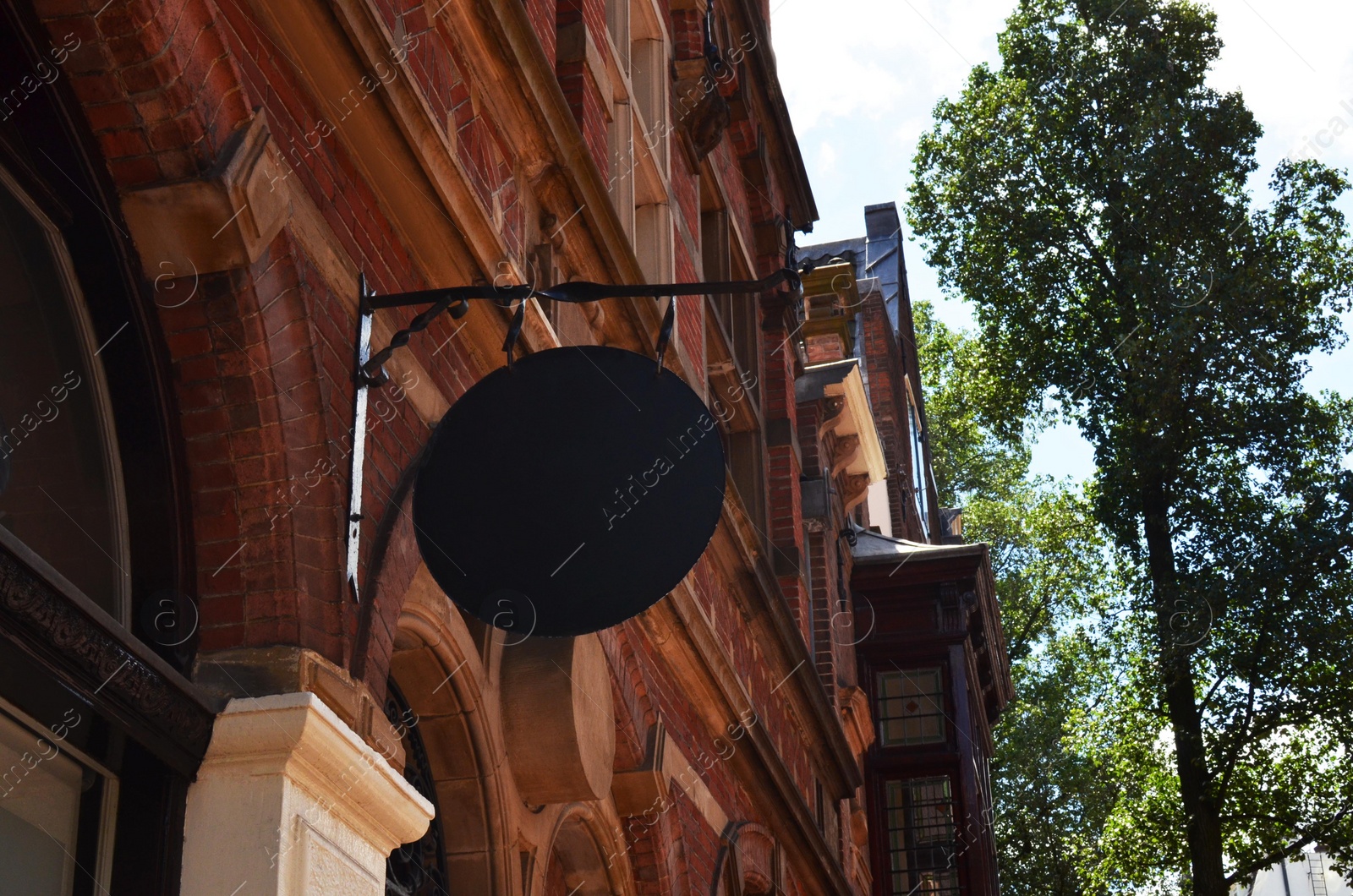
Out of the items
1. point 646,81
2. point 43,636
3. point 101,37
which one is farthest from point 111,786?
point 646,81

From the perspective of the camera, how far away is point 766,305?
521 inches

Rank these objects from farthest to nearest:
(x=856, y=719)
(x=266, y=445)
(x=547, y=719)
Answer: (x=856, y=719)
(x=547, y=719)
(x=266, y=445)

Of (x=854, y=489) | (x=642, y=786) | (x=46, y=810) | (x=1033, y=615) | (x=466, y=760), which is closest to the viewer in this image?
(x=46, y=810)

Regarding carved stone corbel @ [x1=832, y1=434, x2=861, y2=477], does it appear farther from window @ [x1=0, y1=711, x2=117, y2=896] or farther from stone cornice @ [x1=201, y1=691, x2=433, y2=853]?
window @ [x1=0, y1=711, x2=117, y2=896]

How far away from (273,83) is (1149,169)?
16.6 metres

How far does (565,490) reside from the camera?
4.84 meters

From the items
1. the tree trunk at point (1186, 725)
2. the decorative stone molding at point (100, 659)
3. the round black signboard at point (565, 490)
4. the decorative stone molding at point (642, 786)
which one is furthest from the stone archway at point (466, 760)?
the tree trunk at point (1186, 725)

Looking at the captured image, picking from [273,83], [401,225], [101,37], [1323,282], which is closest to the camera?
[101,37]

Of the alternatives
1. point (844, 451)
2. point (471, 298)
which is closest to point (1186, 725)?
point (844, 451)

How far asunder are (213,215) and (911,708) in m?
12.7

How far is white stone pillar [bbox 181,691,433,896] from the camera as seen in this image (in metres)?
3.94

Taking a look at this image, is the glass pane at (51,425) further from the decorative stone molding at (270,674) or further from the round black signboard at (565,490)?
the round black signboard at (565,490)

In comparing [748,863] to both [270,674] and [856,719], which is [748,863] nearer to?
[856,719]

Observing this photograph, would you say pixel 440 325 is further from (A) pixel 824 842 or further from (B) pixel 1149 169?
(B) pixel 1149 169
